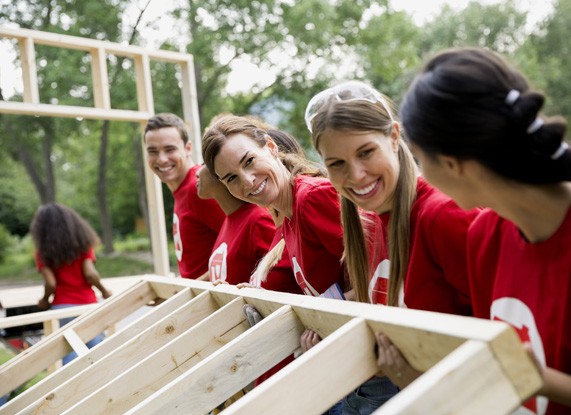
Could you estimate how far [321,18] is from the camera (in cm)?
→ 1505

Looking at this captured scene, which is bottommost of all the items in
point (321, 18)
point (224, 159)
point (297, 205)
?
point (297, 205)

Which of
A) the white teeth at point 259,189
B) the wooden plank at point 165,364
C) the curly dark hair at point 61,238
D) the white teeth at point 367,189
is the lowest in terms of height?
the curly dark hair at point 61,238

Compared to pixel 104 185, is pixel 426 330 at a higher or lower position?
higher

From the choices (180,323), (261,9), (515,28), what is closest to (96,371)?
(180,323)

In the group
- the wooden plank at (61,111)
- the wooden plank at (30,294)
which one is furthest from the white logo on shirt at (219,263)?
the wooden plank at (30,294)

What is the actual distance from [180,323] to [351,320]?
1154mm

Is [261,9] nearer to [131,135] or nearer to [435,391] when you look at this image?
[131,135]

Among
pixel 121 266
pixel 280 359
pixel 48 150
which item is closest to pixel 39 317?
pixel 280 359

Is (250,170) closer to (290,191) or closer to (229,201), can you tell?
(290,191)

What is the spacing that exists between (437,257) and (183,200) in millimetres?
2596

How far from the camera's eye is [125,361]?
2.40 m

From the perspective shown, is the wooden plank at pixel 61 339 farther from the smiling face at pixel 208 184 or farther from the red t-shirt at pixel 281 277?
the red t-shirt at pixel 281 277

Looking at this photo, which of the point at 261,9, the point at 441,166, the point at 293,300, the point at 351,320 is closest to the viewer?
the point at 441,166

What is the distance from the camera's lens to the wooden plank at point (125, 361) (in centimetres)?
221
